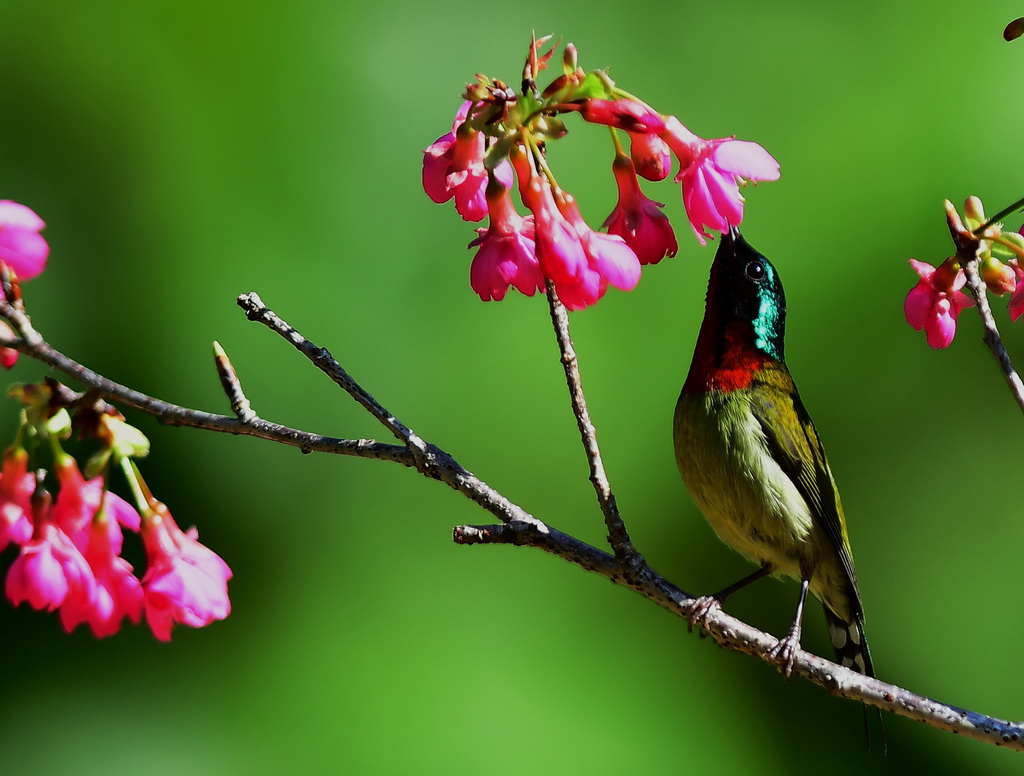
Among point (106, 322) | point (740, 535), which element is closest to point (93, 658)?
point (106, 322)

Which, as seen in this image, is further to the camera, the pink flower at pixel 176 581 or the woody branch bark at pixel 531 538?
the woody branch bark at pixel 531 538

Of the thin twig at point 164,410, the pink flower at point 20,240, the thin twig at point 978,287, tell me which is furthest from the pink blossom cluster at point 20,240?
the thin twig at point 978,287

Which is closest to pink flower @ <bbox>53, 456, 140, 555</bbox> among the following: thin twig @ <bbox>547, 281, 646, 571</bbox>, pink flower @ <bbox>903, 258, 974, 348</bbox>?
thin twig @ <bbox>547, 281, 646, 571</bbox>

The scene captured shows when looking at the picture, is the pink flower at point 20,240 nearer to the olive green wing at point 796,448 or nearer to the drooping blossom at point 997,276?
the drooping blossom at point 997,276

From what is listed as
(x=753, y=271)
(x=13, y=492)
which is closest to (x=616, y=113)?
(x=13, y=492)

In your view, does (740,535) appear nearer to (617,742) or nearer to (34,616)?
(617,742)

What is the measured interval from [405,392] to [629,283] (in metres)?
1.70

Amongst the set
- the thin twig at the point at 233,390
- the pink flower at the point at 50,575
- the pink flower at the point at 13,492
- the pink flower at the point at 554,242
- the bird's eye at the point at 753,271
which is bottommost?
the pink flower at the point at 50,575

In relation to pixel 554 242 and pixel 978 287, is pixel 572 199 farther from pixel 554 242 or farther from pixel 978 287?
pixel 978 287

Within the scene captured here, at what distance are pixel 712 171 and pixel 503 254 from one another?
0.63 ft

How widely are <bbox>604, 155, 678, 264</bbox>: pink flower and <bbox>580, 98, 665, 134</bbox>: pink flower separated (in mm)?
70

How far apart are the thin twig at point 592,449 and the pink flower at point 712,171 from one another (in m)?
0.17

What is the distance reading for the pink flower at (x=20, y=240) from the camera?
0.74 meters

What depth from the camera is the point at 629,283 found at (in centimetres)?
83
